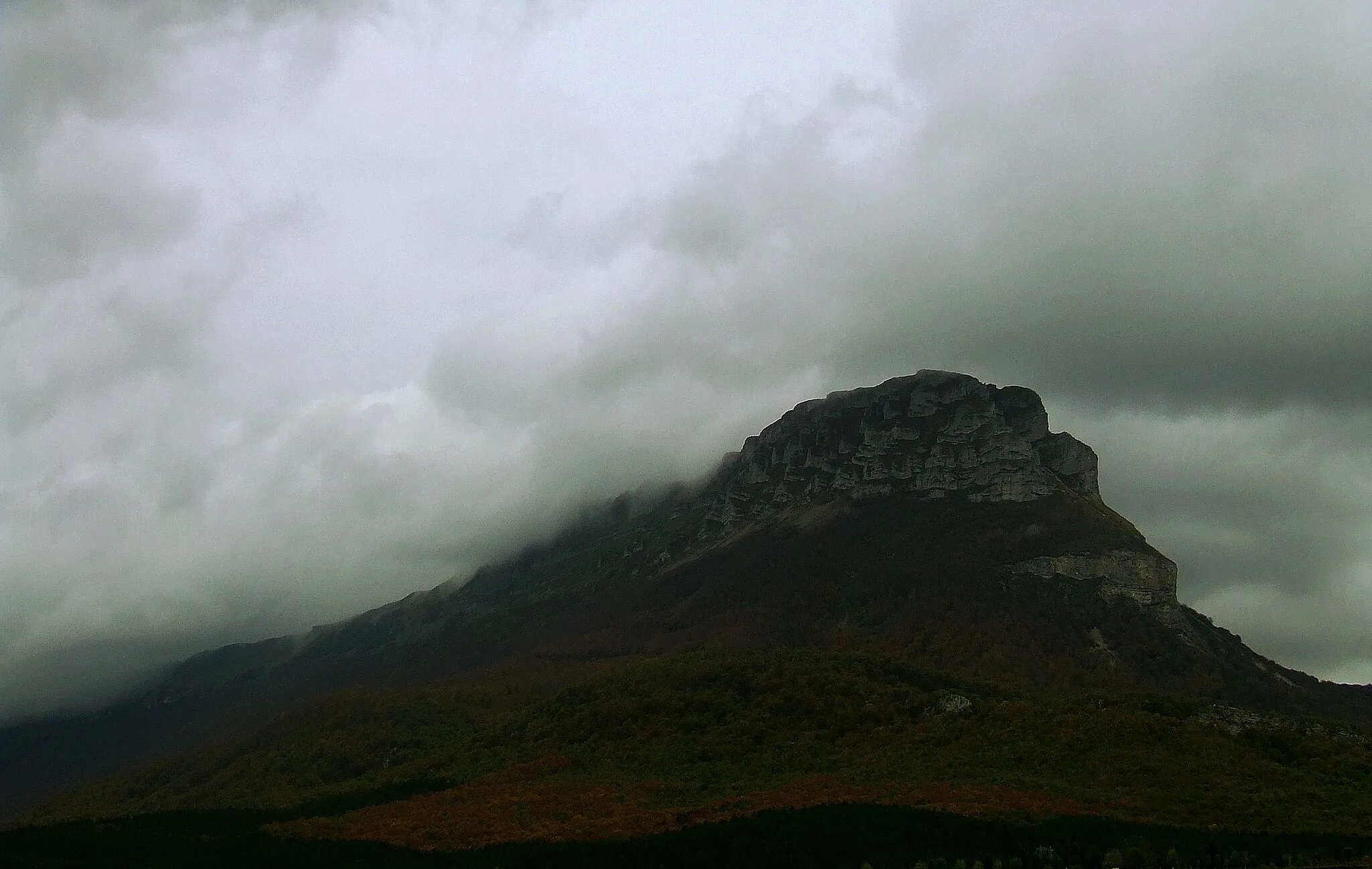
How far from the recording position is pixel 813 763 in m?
62.5

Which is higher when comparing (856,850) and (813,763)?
(856,850)

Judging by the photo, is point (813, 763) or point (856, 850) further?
point (813, 763)

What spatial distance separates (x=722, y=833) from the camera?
128 ft

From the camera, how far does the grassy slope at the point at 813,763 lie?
4647 cm

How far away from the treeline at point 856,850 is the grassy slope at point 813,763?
323cm

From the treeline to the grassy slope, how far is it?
3.23 metres

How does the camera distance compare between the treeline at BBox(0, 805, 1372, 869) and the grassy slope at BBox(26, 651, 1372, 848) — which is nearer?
the treeline at BBox(0, 805, 1372, 869)

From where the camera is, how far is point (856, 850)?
36469mm

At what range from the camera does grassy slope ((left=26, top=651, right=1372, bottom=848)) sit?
152 ft

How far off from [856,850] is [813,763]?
26.7m

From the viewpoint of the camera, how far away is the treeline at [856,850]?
114ft

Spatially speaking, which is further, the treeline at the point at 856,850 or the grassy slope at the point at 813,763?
the grassy slope at the point at 813,763

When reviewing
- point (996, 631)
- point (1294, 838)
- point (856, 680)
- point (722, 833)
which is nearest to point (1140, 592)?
point (996, 631)

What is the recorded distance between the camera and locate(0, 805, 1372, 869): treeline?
34.6 m
